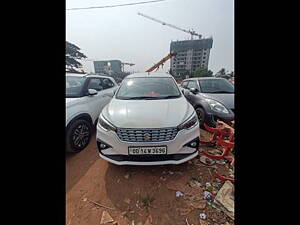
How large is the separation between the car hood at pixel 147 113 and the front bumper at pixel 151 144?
19 cm

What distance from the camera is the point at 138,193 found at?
1.75 meters

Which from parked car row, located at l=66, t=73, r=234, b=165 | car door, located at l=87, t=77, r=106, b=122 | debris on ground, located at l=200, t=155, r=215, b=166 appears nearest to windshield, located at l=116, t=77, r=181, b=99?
parked car row, located at l=66, t=73, r=234, b=165

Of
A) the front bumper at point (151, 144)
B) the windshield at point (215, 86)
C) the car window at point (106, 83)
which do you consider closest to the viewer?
the front bumper at point (151, 144)

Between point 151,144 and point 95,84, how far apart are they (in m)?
2.66

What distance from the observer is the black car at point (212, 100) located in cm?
322

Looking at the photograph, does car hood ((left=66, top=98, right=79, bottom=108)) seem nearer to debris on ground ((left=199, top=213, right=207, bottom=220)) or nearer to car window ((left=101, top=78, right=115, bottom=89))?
car window ((left=101, top=78, right=115, bottom=89))

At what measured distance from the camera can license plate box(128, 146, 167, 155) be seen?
1.76 meters

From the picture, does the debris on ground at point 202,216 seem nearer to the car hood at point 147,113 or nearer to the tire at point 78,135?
the car hood at point 147,113

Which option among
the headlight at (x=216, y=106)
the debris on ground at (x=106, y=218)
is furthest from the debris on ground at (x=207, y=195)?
the headlight at (x=216, y=106)
